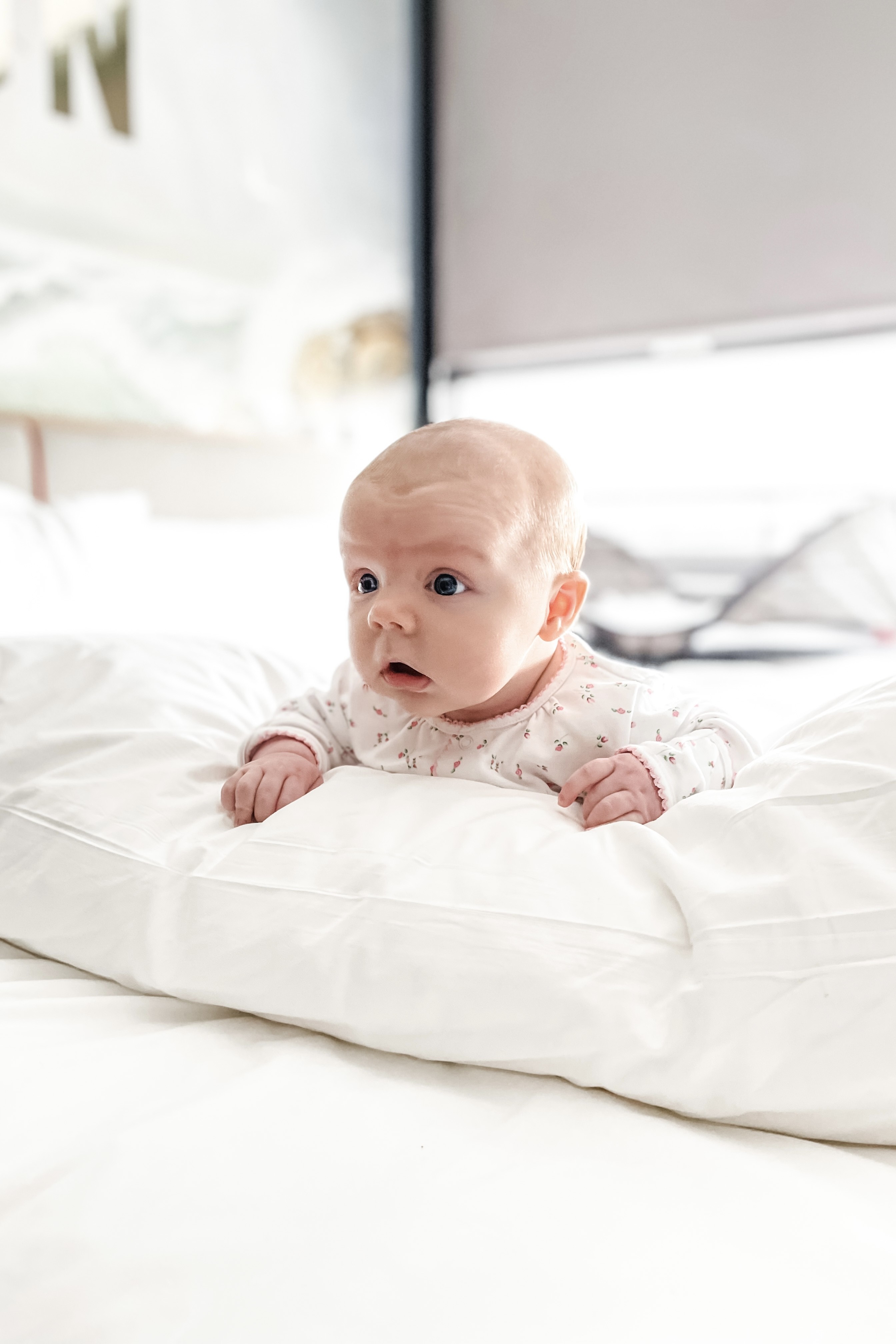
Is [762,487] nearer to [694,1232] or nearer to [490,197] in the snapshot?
[490,197]

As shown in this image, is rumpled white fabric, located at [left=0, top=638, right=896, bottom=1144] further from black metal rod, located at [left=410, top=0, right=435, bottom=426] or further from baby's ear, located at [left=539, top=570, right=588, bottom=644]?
black metal rod, located at [left=410, top=0, right=435, bottom=426]

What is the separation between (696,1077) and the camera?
49 centimetres

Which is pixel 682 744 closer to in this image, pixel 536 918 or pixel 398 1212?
pixel 536 918

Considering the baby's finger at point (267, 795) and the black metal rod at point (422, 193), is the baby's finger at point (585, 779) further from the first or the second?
the black metal rod at point (422, 193)

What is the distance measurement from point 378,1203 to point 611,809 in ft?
1.05

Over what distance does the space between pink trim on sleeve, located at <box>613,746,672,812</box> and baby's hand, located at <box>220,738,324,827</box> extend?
0.25 m

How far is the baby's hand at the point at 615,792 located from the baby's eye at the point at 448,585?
16 cm

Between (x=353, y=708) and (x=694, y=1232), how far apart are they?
567 millimetres

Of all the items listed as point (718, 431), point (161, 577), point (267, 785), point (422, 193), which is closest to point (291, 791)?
point (267, 785)

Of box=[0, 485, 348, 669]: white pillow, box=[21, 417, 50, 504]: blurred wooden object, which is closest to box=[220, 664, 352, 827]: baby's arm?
box=[0, 485, 348, 669]: white pillow

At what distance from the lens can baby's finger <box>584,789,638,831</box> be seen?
0.68m

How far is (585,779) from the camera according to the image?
717mm

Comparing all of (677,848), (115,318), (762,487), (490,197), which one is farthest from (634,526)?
(677,848)

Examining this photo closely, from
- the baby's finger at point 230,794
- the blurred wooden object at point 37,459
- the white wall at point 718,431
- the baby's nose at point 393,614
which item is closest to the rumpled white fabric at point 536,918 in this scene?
the baby's finger at point 230,794
